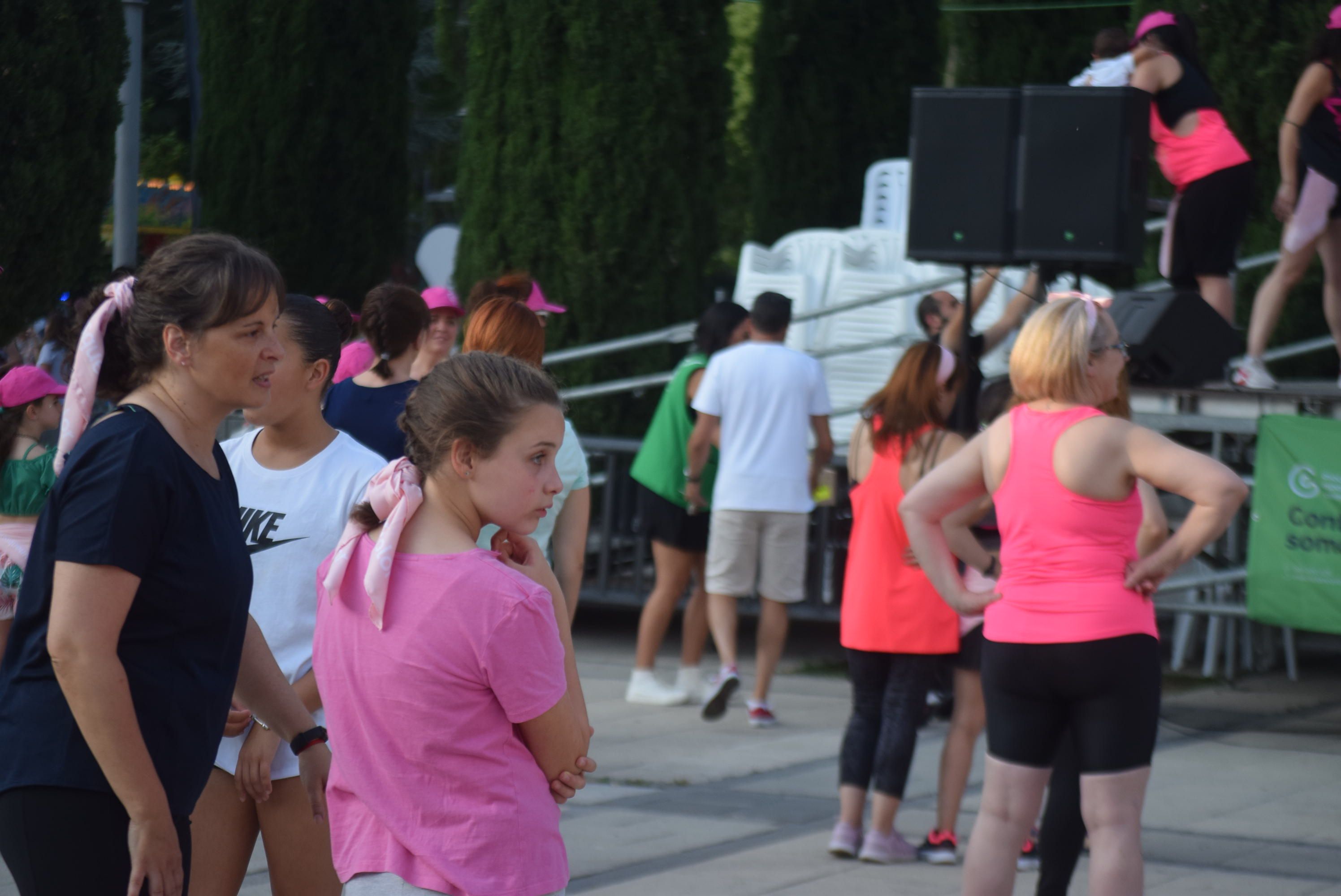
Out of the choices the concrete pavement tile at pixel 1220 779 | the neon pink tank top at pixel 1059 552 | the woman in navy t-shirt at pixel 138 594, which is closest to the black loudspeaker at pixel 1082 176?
the concrete pavement tile at pixel 1220 779

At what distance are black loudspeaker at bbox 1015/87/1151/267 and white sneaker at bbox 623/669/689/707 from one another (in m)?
2.71

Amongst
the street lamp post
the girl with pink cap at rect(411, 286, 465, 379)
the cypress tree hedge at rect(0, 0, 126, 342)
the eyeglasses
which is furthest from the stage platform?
the street lamp post

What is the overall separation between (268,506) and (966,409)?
4365 mm

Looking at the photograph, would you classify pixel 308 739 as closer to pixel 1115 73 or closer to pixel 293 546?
pixel 293 546

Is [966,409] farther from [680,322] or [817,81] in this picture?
[817,81]

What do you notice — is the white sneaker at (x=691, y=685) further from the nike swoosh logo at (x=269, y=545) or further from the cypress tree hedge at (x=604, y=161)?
the nike swoosh logo at (x=269, y=545)

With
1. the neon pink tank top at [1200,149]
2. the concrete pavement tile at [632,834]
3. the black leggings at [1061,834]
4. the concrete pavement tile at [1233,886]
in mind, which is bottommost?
the concrete pavement tile at [632,834]

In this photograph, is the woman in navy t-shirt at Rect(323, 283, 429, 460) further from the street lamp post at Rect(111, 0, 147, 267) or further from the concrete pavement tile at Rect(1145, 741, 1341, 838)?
the street lamp post at Rect(111, 0, 147, 267)

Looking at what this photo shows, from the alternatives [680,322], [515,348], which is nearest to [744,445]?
[515,348]

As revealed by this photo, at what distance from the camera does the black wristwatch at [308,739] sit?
9.92 ft

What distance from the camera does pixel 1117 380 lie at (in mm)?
4215

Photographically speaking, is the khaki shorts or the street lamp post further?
the street lamp post

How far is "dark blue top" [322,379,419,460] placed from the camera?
4.68m

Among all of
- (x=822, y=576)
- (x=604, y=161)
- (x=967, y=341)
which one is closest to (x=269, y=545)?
(x=967, y=341)
